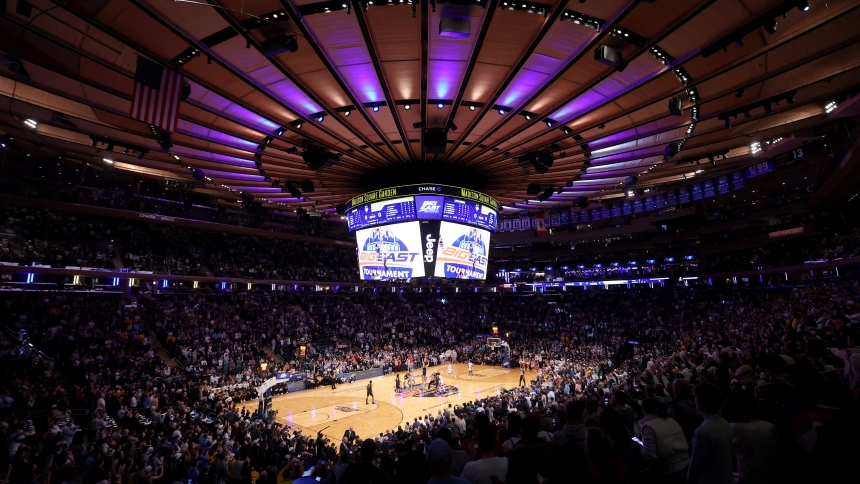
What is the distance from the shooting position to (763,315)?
25.0 m

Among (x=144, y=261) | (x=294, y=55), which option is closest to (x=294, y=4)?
(x=294, y=55)

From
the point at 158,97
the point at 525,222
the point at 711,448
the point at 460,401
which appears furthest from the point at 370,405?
the point at 525,222

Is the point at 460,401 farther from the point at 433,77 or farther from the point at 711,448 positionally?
the point at 711,448

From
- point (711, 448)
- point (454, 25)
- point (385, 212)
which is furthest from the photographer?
point (385, 212)

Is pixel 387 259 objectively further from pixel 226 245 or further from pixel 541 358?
pixel 226 245

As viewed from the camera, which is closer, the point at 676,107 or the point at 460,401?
the point at 676,107

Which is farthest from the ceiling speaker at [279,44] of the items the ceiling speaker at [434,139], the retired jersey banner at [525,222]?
the retired jersey banner at [525,222]

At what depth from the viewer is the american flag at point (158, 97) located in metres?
9.88

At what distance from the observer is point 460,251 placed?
61.4ft

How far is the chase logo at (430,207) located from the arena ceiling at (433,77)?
1215mm

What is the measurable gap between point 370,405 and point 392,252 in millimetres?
8518

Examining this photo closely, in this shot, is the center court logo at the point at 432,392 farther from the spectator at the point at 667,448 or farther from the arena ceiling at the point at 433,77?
the spectator at the point at 667,448

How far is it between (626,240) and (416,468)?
4440 cm

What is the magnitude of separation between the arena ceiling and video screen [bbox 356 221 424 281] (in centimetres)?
240
